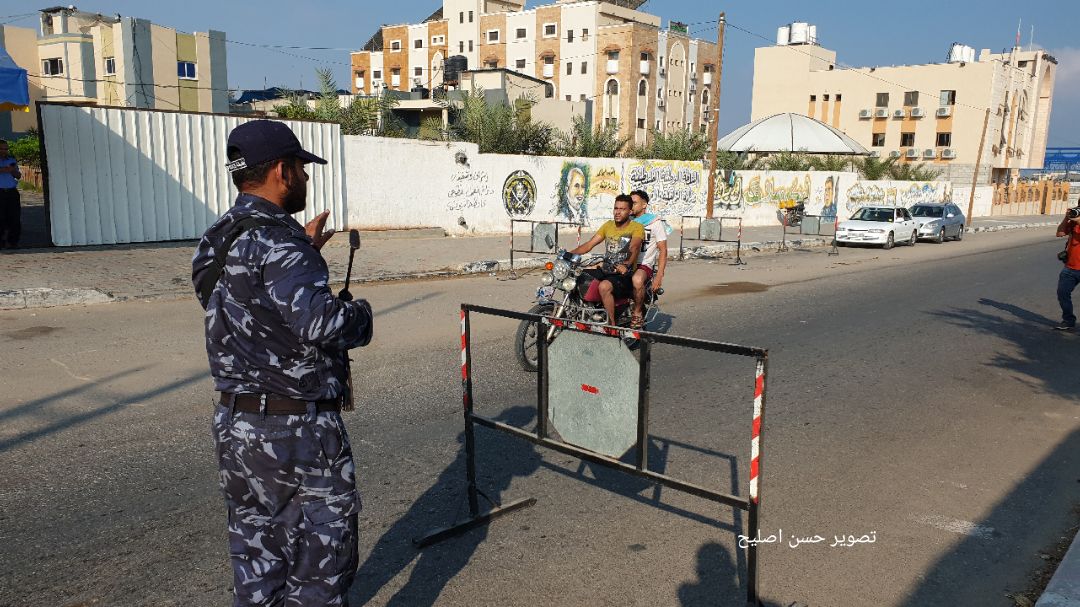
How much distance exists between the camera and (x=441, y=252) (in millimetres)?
15953

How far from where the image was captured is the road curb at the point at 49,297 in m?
9.36

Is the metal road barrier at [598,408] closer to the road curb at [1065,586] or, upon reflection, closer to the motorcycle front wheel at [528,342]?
the road curb at [1065,586]

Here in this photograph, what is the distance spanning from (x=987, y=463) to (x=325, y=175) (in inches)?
571

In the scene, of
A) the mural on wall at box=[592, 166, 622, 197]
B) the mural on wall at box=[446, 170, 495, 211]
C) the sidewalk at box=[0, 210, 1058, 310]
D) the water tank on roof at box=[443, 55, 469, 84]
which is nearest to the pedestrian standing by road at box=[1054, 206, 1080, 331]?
the sidewalk at box=[0, 210, 1058, 310]

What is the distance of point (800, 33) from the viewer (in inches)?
3241

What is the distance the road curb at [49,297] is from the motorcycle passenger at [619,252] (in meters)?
6.64

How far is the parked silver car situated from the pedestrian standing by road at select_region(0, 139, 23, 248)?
25.6 metres

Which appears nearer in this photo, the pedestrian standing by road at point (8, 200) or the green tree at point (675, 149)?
the pedestrian standing by road at point (8, 200)

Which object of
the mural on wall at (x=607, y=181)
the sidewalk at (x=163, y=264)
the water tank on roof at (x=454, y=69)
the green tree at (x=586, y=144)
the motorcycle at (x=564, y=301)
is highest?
the water tank on roof at (x=454, y=69)

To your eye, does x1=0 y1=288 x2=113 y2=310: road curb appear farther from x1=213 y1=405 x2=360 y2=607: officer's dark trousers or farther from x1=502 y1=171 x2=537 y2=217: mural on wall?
x1=502 y1=171 x2=537 y2=217: mural on wall

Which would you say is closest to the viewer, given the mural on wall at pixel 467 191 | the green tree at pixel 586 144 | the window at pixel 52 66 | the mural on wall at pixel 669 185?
the mural on wall at pixel 467 191

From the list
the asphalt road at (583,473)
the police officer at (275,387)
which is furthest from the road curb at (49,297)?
the police officer at (275,387)

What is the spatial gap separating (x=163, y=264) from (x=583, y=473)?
400 inches

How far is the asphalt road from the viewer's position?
3521 mm
